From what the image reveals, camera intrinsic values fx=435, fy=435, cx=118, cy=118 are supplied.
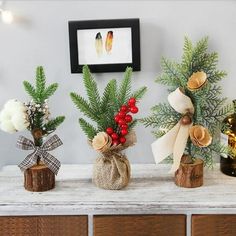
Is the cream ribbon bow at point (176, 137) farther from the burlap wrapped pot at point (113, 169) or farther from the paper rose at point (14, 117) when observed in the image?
the paper rose at point (14, 117)

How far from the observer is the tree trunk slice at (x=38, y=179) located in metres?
1.42

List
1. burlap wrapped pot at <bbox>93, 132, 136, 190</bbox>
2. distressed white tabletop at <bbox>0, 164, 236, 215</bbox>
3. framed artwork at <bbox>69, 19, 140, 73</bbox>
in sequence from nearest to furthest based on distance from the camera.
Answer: distressed white tabletop at <bbox>0, 164, 236, 215</bbox> → burlap wrapped pot at <bbox>93, 132, 136, 190</bbox> → framed artwork at <bbox>69, 19, 140, 73</bbox>

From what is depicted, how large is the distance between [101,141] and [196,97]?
35 centimetres

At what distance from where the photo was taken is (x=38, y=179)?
55.9 inches

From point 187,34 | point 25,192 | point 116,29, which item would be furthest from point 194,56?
point 25,192

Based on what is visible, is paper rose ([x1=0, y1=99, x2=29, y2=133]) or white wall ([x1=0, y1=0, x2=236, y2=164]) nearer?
paper rose ([x1=0, y1=99, x2=29, y2=133])

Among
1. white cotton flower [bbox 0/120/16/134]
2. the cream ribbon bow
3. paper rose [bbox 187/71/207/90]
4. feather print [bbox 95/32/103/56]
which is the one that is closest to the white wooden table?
the cream ribbon bow

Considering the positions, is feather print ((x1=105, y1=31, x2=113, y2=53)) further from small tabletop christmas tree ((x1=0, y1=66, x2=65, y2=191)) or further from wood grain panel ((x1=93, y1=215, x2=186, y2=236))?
wood grain panel ((x1=93, y1=215, x2=186, y2=236))

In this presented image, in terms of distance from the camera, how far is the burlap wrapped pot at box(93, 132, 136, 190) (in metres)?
1.42

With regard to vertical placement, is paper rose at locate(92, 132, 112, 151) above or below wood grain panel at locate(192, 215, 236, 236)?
above

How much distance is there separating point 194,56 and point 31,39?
62 cm

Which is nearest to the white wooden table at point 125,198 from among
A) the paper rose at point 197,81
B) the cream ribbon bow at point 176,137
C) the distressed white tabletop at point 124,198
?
the distressed white tabletop at point 124,198

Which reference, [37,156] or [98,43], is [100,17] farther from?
[37,156]

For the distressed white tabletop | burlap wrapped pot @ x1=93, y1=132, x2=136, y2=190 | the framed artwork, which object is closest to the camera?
the distressed white tabletop
